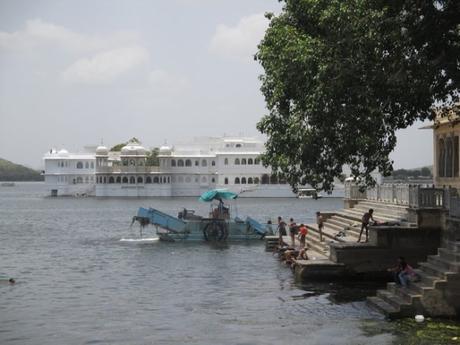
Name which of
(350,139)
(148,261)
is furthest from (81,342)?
(148,261)

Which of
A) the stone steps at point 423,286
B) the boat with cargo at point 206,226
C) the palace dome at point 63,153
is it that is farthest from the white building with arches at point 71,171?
the stone steps at point 423,286

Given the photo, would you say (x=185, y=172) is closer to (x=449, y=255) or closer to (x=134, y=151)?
(x=134, y=151)

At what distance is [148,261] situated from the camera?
32.1 meters

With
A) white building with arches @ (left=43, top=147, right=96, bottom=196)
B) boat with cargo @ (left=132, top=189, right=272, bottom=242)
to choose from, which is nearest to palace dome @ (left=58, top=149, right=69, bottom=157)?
white building with arches @ (left=43, top=147, right=96, bottom=196)

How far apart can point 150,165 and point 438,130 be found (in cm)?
10285

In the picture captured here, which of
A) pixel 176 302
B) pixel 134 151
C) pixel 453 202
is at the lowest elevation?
pixel 176 302

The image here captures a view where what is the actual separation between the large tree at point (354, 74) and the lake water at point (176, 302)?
14.1ft

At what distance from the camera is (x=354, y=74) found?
20.2m

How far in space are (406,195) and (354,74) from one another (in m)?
10.6

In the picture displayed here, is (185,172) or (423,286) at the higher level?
(185,172)

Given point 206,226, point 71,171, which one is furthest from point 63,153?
point 206,226

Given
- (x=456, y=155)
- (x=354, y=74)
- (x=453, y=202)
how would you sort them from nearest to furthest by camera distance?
(x=354, y=74)
(x=453, y=202)
(x=456, y=155)

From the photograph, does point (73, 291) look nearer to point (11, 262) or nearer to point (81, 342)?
point (81, 342)

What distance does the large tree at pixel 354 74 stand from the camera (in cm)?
1889
